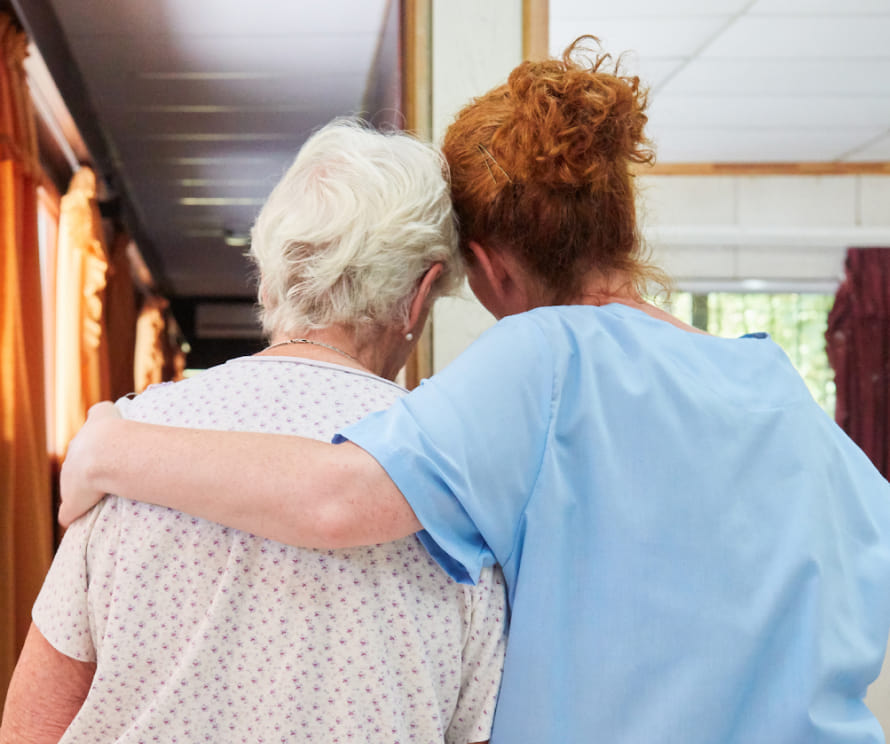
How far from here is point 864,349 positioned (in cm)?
340

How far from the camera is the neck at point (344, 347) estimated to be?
2.73 ft

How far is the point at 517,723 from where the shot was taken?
0.77 m

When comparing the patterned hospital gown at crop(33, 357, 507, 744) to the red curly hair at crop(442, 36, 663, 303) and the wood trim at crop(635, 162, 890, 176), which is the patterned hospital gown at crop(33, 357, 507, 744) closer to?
the red curly hair at crop(442, 36, 663, 303)

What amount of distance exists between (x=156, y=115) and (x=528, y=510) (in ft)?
3.91

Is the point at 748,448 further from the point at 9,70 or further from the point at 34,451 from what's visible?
the point at 9,70

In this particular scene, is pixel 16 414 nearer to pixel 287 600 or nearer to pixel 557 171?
pixel 287 600

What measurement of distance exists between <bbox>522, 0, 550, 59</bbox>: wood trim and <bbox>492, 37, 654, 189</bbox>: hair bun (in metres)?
0.60

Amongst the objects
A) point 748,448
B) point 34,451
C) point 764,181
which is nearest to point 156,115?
point 34,451

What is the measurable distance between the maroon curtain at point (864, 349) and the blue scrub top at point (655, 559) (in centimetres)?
269

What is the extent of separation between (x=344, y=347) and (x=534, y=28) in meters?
0.85

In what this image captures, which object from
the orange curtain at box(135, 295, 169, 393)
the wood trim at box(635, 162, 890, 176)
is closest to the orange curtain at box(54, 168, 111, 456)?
the orange curtain at box(135, 295, 169, 393)

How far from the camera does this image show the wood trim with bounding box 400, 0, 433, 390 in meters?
1.43

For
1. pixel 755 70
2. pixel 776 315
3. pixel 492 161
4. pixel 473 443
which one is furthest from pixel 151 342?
pixel 776 315

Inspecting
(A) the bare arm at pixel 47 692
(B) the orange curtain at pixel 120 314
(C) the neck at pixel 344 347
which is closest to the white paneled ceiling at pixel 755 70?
(B) the orange curtain at pixel 120 314
